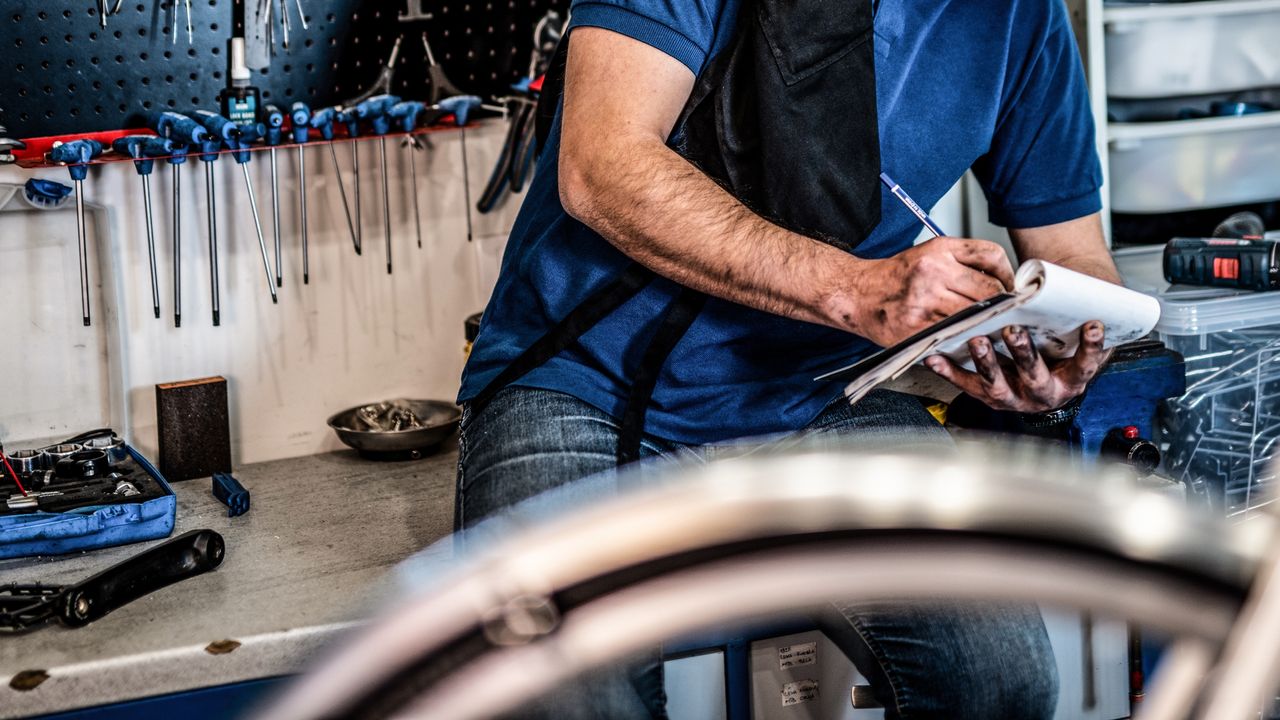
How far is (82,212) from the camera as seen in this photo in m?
1.76

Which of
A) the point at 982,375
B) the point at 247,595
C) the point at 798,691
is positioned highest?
the point at 982,375

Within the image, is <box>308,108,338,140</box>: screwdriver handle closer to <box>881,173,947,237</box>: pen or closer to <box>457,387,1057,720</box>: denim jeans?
<box>457,387,1057,720</box>: denim jeans

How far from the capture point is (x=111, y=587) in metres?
1.31

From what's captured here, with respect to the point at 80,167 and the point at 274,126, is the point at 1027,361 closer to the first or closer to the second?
the point at 274,126

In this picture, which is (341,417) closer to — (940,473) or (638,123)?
(638,123)

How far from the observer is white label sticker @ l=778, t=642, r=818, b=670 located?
1.40 meters

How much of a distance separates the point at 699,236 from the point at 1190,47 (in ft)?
3.80

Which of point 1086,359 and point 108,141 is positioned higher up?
point 108,141

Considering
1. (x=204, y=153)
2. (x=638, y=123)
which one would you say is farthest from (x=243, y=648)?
(x=204, y=153)

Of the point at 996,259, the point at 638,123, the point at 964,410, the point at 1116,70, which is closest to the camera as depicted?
the point at 996,259

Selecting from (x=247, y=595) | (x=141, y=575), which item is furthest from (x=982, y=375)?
(x=141, y=575)

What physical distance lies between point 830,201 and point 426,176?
943 millimetres

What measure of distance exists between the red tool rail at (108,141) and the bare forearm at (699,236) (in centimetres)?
75

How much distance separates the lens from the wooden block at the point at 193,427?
5.87 feet
